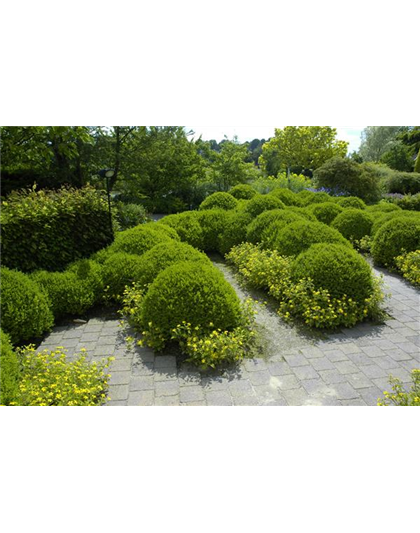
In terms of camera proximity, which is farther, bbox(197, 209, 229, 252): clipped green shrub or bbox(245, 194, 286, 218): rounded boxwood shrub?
bbox(197, 209, 229, 252): clipped green shrub

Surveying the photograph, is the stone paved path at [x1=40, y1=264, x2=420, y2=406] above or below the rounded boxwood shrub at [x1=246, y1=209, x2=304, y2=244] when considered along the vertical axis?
below

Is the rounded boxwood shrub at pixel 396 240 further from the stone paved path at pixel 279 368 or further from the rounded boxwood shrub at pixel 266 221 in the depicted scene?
the stone paved path at pixel 279 368

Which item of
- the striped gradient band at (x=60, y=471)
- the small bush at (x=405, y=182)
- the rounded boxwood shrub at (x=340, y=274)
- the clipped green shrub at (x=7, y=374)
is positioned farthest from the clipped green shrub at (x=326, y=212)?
the small bush at (x=405, y=182)

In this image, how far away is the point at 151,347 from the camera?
516cm

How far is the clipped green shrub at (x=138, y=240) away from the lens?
711 centimetres

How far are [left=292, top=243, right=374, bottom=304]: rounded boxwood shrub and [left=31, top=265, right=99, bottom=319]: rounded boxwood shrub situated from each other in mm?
3518

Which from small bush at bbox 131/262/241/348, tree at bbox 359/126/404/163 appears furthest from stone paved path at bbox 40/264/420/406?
tree at bbox 359/126/404/163

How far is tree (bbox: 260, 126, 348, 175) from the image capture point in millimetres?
27734

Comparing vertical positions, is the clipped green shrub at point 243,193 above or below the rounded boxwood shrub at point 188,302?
above

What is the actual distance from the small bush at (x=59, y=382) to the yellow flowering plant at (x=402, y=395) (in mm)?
3040

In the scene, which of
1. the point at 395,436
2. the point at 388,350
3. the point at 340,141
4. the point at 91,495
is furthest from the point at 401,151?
the point at 91,495

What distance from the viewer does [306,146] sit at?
92.8 ft

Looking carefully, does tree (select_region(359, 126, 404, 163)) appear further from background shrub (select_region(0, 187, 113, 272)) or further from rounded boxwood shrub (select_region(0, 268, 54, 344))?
rounded boxwood shrub (select_region(0, 268, 54, 344))
